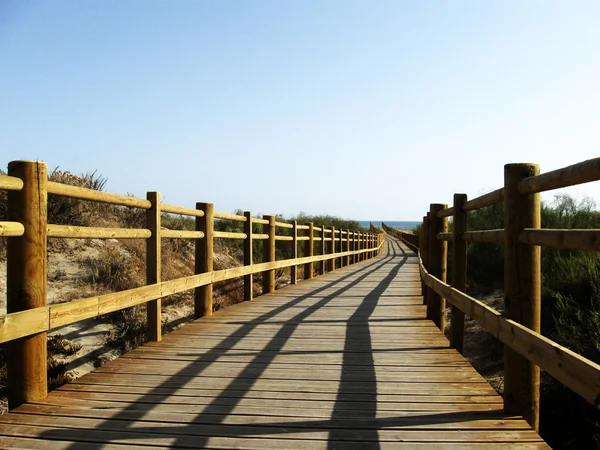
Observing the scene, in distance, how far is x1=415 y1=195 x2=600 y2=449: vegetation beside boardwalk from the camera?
16.9ft

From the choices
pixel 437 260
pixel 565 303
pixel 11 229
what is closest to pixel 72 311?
pixel 11 229

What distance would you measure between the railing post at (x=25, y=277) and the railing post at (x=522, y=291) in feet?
9.67

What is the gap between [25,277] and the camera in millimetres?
3346

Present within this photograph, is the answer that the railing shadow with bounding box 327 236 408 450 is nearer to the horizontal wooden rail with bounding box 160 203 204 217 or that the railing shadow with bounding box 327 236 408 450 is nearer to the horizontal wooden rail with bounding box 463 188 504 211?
the horizontal wooden rail with bounding box 463 188 504 211

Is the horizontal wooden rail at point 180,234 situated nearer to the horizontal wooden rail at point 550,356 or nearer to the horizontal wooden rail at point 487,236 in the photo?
the horizontal wooden rail at point 487,236

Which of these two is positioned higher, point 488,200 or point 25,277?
point 488,200

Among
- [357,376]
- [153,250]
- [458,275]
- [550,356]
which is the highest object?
[153,250]

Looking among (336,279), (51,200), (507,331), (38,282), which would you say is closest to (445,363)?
(507,331)

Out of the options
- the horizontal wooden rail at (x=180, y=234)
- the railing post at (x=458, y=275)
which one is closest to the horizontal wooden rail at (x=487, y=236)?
the railing post at (x=458, y=275)

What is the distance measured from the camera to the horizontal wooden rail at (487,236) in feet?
12.1

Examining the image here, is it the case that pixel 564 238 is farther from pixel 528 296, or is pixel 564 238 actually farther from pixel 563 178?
pixel 528 296

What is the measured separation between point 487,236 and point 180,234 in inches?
122

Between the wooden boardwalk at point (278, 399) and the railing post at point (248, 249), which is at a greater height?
the railing post at point (248, 249)

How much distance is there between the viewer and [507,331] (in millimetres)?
3131
